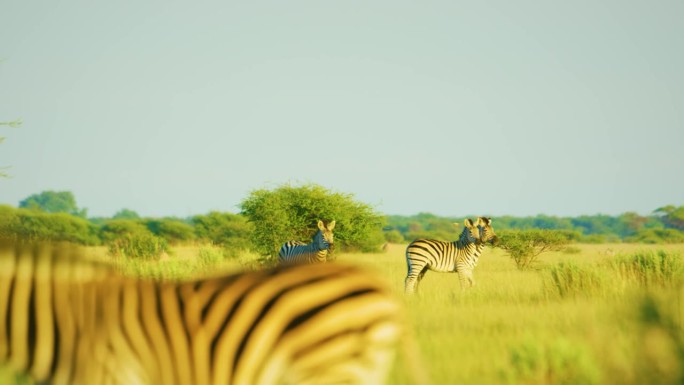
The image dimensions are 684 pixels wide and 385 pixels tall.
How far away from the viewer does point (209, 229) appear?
215ft

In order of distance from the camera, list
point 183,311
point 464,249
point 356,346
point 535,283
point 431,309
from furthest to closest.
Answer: point 464,249
point 535,283
point 431,309
point 183,311
point 356,346

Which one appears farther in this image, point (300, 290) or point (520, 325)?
point (520, 325)

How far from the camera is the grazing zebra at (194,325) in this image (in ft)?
13.2

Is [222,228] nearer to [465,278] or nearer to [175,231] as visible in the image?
[175,231]

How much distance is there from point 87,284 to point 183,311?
73cm

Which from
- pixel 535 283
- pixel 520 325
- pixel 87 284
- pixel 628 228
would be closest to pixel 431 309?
pixel 520 325

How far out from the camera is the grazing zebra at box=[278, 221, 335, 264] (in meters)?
21.0

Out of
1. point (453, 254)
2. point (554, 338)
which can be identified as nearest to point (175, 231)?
point (453, 254)

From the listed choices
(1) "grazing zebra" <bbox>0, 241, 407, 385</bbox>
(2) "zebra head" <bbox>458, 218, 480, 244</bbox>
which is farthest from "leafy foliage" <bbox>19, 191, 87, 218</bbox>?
(1) "grazing zebra" <bbox>0, 241, 407, 385</bbox>

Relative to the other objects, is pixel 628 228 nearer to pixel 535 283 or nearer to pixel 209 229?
pixel 209 229

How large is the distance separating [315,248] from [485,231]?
4895mm

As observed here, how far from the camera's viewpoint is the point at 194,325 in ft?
13.8

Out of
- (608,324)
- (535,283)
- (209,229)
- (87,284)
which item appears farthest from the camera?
(209,229)

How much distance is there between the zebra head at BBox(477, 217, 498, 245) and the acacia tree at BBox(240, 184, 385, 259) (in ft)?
26.9
